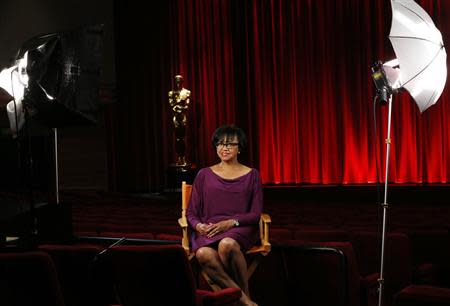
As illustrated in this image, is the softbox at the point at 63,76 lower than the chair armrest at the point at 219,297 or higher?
higher

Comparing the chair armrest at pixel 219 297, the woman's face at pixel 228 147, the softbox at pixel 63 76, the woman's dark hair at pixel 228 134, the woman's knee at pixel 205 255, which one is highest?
the softbox at pixel 63 76

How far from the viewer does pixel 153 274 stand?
2.93 meters

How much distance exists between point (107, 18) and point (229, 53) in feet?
8.32

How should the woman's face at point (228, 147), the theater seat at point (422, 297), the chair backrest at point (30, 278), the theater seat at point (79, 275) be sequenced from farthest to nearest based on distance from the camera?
the woman's face at point (228, 147) → the theater seat at point (79, 275) → the chair backrest at point (30, 278) → the theater seat at point (422, 297)

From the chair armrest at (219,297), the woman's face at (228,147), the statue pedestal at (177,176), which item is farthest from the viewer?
the statue pedestal at (177,176)

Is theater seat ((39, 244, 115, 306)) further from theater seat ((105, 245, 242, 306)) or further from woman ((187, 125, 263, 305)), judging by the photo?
woman ((187, 125, 263, 305))

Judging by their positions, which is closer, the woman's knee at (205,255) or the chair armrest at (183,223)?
the woman's knee at (205,255)

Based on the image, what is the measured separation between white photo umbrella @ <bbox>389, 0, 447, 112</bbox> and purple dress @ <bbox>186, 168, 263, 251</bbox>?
1067mm

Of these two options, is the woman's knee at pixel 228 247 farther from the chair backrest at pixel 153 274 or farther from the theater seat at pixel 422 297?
the theater seat at pixel 422 297

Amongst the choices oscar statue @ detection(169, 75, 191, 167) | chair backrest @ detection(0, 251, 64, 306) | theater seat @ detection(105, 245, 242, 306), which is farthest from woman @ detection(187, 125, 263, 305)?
oscar statue @ detection(169, 75, 191, 167)

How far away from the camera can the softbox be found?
375 cm

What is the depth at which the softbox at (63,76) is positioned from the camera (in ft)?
12.3

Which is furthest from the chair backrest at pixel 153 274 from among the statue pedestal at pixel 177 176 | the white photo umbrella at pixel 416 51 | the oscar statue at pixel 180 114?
the oscar statue at pixel 180 114

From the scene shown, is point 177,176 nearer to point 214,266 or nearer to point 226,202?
point 226,202
